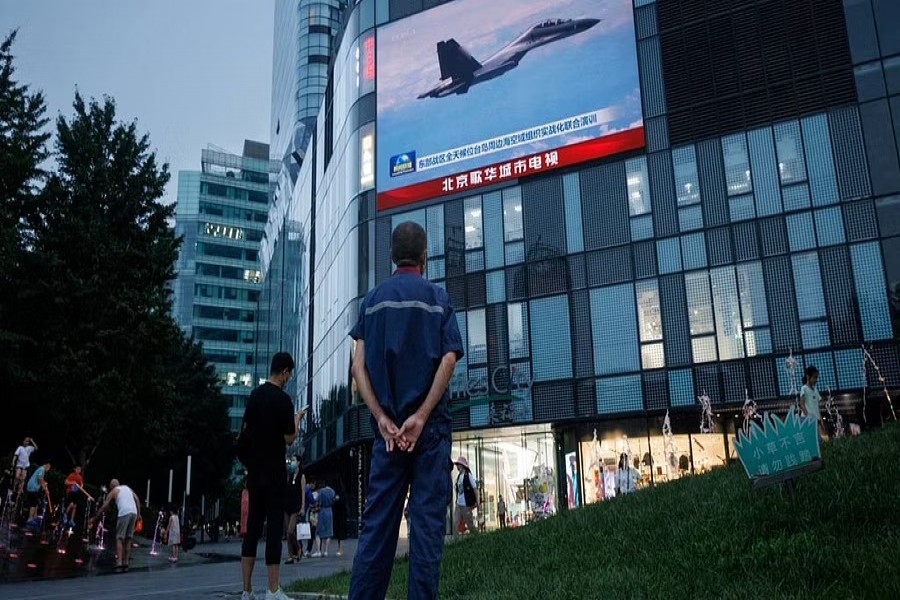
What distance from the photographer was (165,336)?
2817 cm

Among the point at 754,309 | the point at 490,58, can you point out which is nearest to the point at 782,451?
the point at 754,309

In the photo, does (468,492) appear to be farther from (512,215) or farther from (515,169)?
(515,169)

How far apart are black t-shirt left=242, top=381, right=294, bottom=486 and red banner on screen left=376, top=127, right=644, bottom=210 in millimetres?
27327

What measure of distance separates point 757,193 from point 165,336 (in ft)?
71.6

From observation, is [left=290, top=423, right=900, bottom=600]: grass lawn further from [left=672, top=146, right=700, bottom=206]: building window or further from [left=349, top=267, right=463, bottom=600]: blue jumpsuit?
[left=672, top=146, right=700, bottom=206]: building window

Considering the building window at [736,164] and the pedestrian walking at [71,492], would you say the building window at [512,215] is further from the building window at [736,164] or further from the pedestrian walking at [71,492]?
the pedestrian walking at [71,492]

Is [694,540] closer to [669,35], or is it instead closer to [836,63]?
[836,63]

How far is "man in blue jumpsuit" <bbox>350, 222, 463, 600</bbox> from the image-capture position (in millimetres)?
3537

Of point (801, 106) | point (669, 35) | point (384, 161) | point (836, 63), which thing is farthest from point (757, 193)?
point (384, 161)

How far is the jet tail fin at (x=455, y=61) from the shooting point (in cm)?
3625

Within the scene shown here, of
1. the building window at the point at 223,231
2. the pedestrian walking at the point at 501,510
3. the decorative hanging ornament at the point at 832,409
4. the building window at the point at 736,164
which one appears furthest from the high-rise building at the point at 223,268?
the decorative hanging ornament at the point at 832,409

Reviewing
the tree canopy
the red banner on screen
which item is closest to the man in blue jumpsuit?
the tree canopy

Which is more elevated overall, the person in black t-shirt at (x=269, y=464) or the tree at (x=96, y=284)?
the tree at (x=96, y=284)

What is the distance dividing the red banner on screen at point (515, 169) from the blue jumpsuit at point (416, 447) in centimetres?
2895
